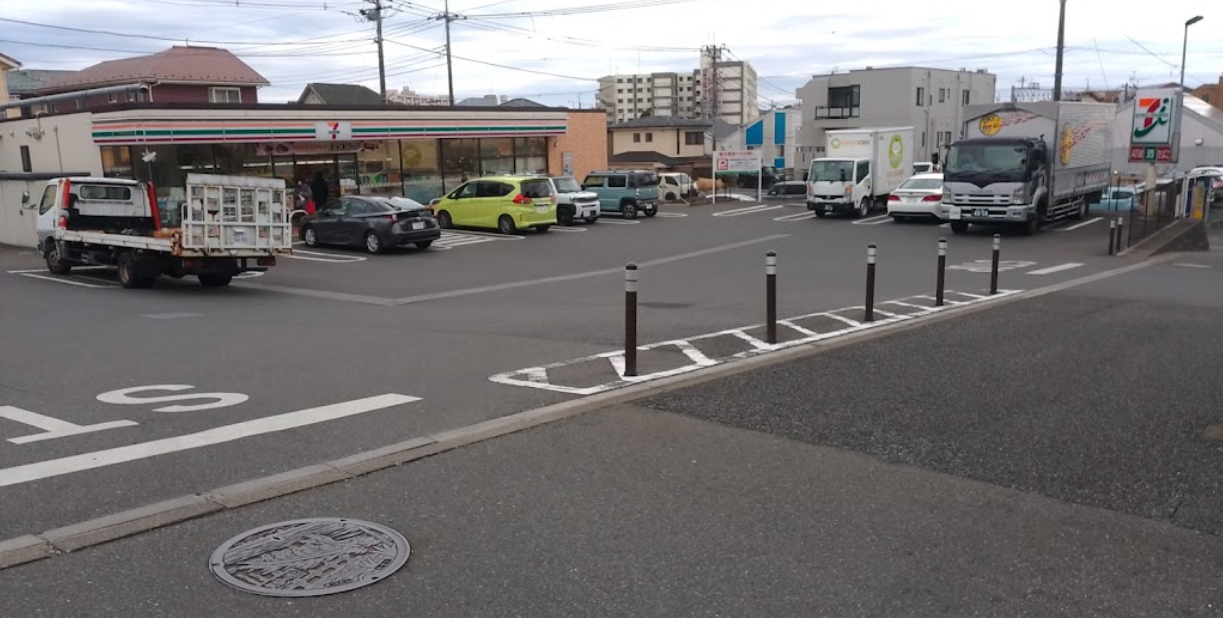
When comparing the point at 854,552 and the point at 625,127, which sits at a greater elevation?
the point at 625,127

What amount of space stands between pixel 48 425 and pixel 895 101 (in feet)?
203

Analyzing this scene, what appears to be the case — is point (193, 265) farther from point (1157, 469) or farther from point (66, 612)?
point (1157, 469)

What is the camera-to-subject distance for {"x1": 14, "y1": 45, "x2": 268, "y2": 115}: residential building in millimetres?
45250

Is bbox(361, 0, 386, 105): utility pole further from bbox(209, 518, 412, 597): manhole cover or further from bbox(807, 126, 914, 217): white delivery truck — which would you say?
bbox(209, 518, 412, 597): manhole cover

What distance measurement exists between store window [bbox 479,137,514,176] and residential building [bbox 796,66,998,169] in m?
34.6

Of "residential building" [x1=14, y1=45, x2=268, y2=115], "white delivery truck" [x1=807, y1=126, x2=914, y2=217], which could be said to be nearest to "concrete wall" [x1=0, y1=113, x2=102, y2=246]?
"residential building" [x1=14, y1=45, x2=268, y2=115]

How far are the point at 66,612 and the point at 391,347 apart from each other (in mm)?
6742

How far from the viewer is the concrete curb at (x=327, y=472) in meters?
4.74

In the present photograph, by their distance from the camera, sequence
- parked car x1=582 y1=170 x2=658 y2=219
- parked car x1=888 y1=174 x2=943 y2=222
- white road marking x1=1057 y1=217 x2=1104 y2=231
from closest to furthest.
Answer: white road marking x1=1057 y1=217 x2=1104 y2=231, parked car x1=888 y1=174 x2=943 y2=222, parked car x1=582 y1=170 x2=658 y2=219

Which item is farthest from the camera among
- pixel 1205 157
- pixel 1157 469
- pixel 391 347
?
pixel 1205 157

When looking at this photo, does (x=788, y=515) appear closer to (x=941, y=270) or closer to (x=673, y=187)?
(x=941, y=270)

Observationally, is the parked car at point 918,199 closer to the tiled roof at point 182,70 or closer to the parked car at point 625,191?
the parked car at point 625,191

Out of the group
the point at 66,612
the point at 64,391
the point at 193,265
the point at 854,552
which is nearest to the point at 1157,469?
the point at 854,552

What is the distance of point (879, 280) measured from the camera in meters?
17.5
